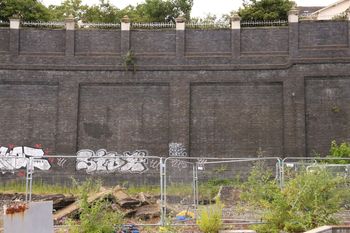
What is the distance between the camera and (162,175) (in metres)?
12.1

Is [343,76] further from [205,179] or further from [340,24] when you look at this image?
[205,179]

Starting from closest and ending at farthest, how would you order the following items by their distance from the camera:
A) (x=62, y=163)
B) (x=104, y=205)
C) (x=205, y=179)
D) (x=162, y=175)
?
(x=104, y=205), (x=162, y=175), (x=205, y=179), (x=62, y=163)

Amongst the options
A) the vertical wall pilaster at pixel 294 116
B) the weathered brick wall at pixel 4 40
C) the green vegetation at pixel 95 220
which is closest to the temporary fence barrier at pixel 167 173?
the green vegetation at pixel 95 220

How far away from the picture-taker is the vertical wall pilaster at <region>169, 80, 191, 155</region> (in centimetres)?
2547

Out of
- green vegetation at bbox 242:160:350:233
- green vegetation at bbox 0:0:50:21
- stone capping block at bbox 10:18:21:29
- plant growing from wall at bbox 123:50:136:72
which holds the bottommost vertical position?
green vegetation at bbox 242:160:350:233

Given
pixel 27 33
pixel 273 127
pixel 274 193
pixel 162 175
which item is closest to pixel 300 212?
pixel 274 193

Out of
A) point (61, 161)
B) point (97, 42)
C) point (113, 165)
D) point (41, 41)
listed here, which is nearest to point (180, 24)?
point (97, 42)

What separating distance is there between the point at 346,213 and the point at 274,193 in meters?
2.54

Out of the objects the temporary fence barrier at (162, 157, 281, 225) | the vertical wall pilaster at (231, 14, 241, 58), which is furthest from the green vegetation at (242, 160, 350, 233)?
the vertical wall pilaster at (231, 14, 241, 58)

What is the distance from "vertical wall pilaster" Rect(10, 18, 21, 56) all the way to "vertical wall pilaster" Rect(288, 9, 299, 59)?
13697 mm

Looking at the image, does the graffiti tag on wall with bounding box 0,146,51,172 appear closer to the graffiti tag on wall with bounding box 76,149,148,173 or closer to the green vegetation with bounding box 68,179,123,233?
the graffiti tag on wall with bounding box 76,149,148,173

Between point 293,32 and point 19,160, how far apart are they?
14.6 metres

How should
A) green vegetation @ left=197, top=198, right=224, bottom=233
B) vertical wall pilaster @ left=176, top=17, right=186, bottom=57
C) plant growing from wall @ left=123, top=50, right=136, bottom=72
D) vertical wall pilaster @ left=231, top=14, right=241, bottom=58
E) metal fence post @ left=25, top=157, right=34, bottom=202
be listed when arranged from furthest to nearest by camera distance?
vertical wall pilaster @ left=176, top=17, right=186, bottom=57
vertical wall pilaster @ left=231, top=14, right=241, bottom=58
plant growing from wall @ left=123, top=50, right=136, bottom=72
metal fence post @ left=25, top=157, right=34, bottom=202
green vegetation @ left=197, top=198, right=224, bottom=233

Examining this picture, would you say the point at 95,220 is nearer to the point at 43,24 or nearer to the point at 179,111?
the point at 179,111
